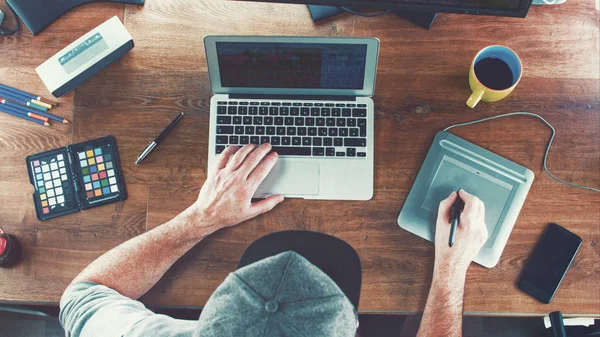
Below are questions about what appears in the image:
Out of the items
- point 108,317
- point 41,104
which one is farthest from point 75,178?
point 108,317

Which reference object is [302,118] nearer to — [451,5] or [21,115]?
[451,5]

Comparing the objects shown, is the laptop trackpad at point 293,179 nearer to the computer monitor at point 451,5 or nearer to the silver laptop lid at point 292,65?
the silver laptop lid at point 292,65

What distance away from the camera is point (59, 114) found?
45.0 inches

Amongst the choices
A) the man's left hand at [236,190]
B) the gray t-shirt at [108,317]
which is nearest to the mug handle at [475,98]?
the man's left hand at [236,190]

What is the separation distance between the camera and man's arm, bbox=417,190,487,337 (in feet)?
3.36

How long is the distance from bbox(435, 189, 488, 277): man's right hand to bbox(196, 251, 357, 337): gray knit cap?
32cm

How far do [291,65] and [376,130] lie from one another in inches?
9.5

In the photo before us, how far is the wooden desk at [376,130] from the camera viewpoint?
107 centimetres

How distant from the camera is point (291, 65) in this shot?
42.1 inches

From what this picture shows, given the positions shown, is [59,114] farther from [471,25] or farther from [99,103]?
[471,25]

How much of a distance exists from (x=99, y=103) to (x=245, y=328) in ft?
2.26

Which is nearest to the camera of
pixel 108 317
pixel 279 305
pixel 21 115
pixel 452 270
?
pixel 279 305

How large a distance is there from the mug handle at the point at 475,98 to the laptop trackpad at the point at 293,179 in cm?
36

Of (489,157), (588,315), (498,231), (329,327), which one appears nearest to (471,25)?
(489,157)
